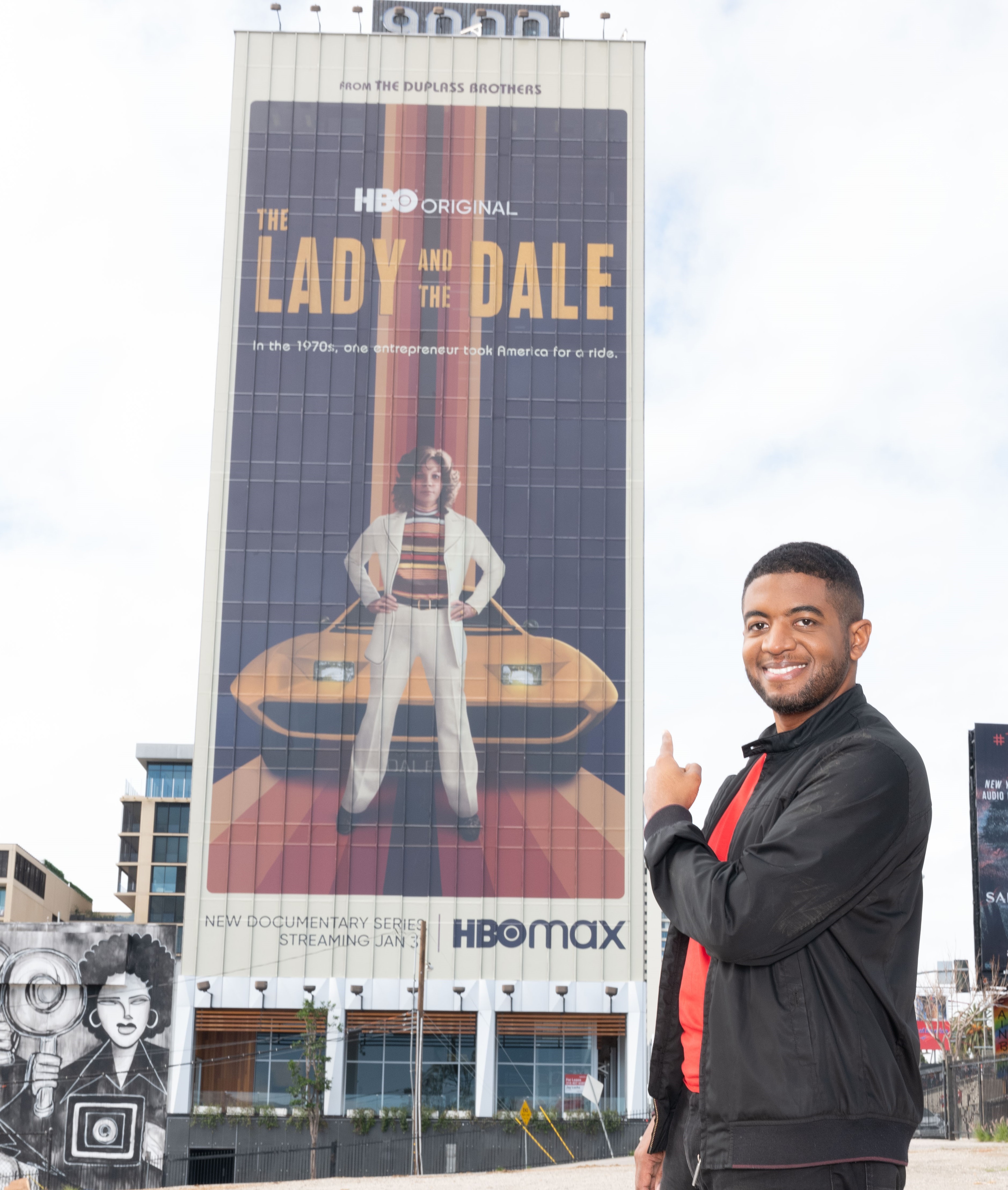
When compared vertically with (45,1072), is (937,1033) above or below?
above

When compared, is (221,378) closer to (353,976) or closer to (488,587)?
(488,587)

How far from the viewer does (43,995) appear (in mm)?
51031

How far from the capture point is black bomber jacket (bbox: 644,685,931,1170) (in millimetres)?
2621

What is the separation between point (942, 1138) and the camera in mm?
28234

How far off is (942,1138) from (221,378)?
149ft

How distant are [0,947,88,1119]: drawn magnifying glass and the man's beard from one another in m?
52.5

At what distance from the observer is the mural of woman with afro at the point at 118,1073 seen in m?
48.6

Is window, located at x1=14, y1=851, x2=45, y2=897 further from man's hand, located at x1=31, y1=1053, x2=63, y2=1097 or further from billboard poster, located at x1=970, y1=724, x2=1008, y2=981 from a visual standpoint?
billboard poster, located at x1=970, y1=724, x2=1008, y2=981

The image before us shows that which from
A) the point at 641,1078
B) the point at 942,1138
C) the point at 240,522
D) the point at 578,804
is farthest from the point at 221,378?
the point at 942,1138

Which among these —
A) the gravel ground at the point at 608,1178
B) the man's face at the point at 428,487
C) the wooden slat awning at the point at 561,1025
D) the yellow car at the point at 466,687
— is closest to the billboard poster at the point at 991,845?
the wooden slat awning at the point at 561,1025

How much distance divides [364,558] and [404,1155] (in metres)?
24.7

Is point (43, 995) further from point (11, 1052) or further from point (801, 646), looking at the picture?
point (801, 646)

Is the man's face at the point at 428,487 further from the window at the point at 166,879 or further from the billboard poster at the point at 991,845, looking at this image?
the window at the point at 166,879

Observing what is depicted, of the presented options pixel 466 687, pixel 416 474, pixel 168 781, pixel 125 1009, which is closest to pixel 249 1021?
pixel 125 1009
